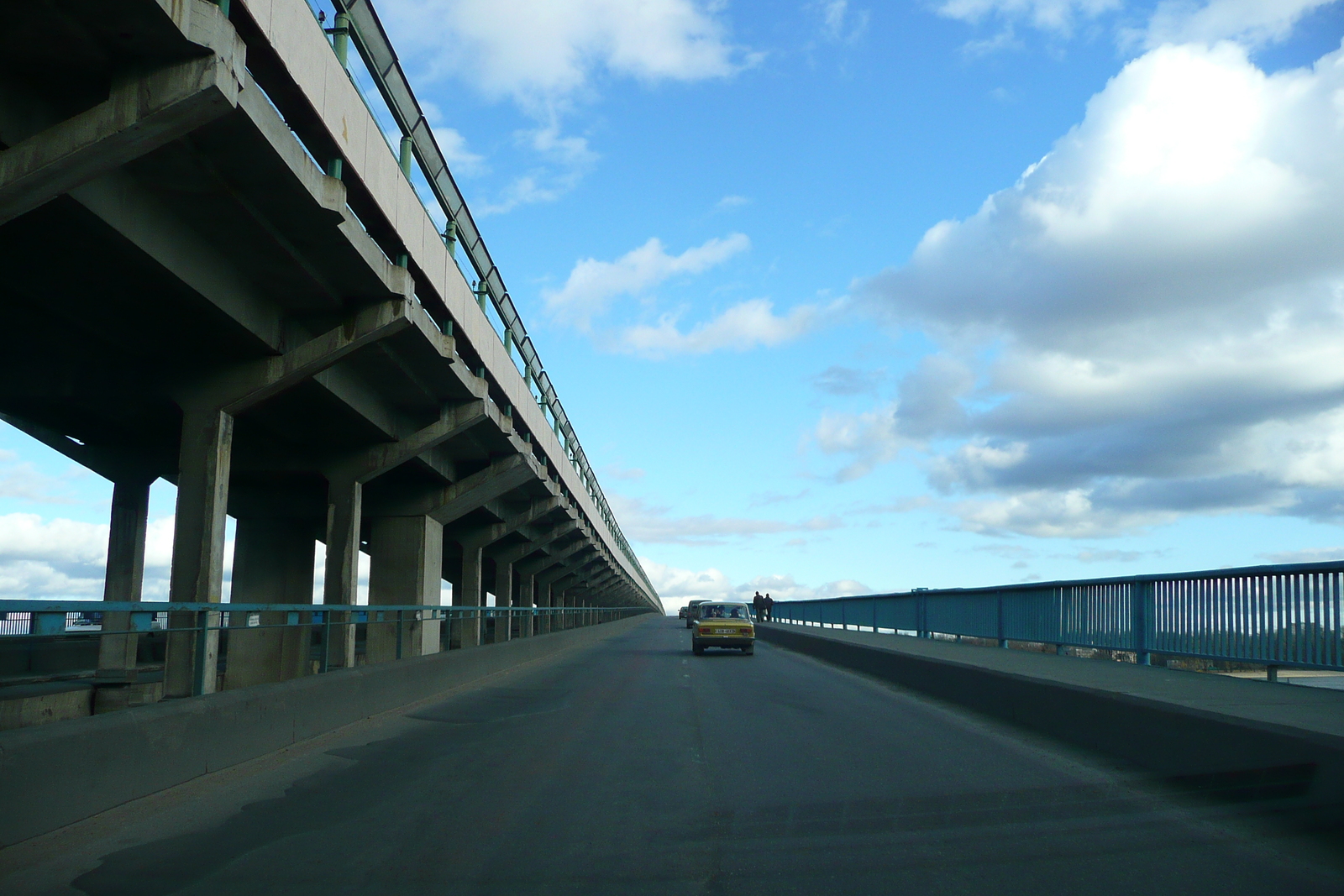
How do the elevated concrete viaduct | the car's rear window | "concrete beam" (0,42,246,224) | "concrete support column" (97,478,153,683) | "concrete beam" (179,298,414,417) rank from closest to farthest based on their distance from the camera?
"concrete beam" (0,42,246,224) < the elevated concrete viaduct < "concrete beam" (179,298,414,417) < "concrete support column" (97,478,153,683) < the car's rear window

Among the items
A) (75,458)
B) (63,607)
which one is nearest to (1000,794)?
(63,607)

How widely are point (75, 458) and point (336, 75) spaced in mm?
15824

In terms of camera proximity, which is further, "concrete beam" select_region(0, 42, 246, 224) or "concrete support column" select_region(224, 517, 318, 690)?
"concrete support column" select_region(224, 517, 318, 690)

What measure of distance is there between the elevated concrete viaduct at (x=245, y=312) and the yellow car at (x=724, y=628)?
6763 millimetres

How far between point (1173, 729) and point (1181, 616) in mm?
5873

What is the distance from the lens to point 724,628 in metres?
29.9

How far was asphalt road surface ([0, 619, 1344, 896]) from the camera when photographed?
5453mm

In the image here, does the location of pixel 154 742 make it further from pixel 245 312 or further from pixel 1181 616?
pixel 1181 616

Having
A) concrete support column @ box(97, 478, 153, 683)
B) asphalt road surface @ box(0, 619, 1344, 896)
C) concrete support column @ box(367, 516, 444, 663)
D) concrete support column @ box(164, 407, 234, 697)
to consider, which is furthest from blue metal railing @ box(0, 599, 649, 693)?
concrete support column @ box(367, 516, 444, 663)

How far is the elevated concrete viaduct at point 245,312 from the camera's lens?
9.59 m

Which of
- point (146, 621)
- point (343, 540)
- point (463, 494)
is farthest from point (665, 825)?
point (463, 494)

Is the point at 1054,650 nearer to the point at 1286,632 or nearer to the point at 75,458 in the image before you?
the point at 1286,632

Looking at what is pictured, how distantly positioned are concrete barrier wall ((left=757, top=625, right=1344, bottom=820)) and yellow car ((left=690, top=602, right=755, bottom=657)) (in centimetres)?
1405

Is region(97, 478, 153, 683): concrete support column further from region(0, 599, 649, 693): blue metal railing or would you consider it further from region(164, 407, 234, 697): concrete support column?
region(0, 599, 649, 693): blue metal railing
